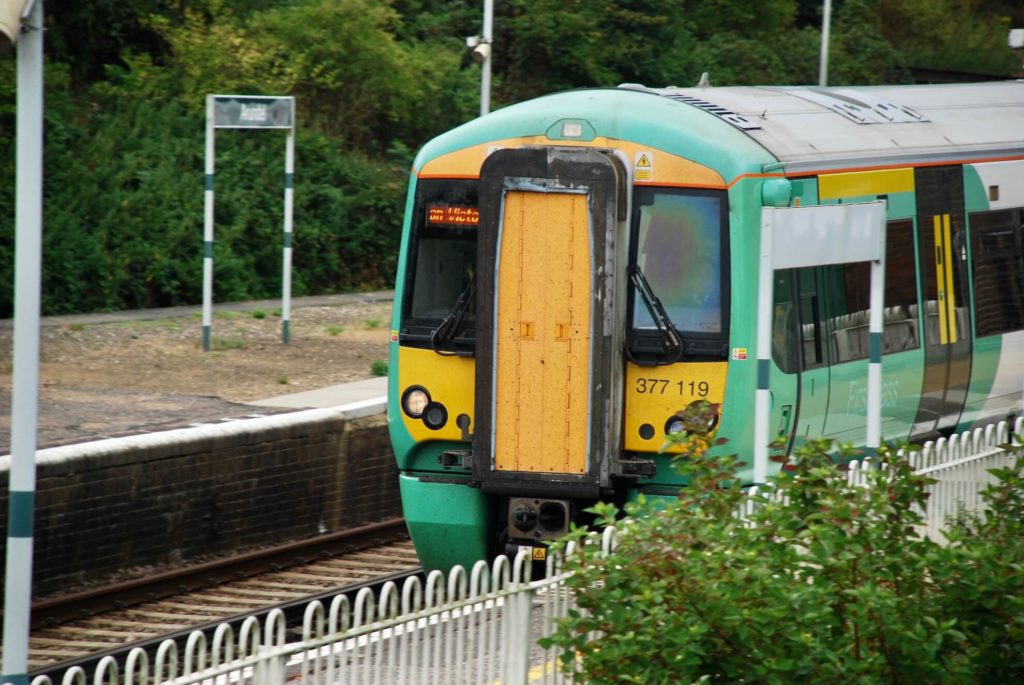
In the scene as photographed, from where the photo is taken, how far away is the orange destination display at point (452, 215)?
8.80 metres

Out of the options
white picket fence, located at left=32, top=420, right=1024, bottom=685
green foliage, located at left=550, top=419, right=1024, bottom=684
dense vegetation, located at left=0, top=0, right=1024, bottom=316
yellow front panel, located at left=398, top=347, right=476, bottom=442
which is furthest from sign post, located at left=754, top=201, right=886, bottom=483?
dense vegetation, located at left=0, top=0, right=1024, bottom=316

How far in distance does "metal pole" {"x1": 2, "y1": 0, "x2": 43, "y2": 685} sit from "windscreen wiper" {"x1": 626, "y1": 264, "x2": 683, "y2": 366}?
11.6 feet

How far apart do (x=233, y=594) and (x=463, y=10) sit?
22545 millimetres

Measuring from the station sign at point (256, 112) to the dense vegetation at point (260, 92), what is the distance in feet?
13.2

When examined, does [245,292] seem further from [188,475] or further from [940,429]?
[940,429]

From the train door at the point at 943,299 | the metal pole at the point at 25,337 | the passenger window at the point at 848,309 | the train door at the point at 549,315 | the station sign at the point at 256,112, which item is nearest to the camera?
the metal pole at the point at 25,337

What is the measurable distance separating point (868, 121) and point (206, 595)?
5444mm

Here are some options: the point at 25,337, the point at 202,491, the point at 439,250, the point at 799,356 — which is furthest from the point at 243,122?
the point at 25,337

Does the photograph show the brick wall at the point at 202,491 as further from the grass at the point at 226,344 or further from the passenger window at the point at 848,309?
the passenger window at the point at 848,309

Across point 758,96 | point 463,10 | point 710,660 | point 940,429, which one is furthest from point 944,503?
point 463,10

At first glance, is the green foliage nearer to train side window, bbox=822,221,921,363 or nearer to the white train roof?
the white train roof

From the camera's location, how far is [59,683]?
8.29 m

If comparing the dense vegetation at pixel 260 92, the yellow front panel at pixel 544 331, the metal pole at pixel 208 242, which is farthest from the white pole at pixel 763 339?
the dense vegetation at pixel 260 92

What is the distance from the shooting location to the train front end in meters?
Result: 8.23
